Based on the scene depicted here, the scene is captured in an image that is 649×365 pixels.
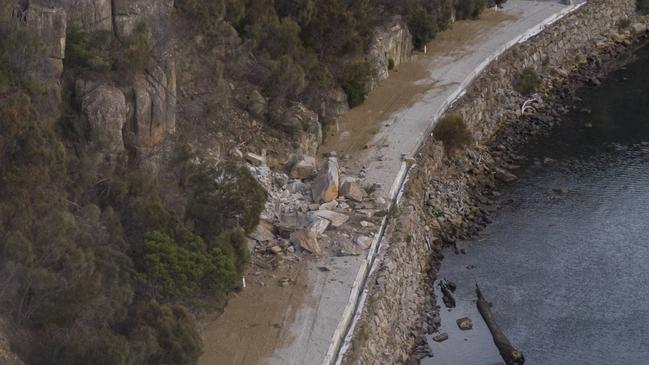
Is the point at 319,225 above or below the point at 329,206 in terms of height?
below

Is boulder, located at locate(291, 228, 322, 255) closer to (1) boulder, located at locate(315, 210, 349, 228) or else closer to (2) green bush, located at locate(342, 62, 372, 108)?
(1) boulder, located at locate(315, 210, 349, 228)

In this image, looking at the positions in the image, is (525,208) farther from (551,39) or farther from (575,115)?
(551,39)

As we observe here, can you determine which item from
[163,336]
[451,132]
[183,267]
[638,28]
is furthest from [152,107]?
[638,28]

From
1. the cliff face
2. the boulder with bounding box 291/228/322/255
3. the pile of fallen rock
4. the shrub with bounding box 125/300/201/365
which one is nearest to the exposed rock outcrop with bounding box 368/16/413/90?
the cliff face

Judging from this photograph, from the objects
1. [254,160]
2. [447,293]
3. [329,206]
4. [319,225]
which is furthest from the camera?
[254,160]

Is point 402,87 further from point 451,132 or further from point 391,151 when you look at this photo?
point 391,151

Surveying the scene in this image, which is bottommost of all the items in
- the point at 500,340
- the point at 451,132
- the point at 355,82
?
the point at 500,340

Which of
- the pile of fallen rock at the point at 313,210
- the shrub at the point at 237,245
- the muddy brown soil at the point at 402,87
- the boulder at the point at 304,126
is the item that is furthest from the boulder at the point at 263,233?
the muddy brown soil at the point at 402,87
